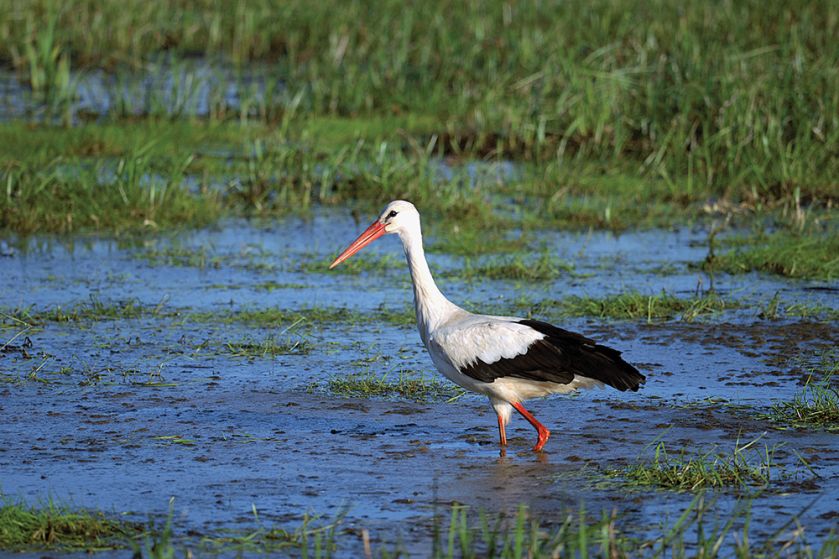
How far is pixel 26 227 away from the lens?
1098 cm

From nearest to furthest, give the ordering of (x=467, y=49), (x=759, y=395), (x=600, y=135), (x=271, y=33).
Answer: (x=759, y=395)
(x=600, y=135)
(x=467, y=49)
(x=271, y=33)

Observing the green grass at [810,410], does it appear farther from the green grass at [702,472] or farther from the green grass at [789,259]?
the green grass at [789,259]

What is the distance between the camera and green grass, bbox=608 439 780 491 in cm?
568

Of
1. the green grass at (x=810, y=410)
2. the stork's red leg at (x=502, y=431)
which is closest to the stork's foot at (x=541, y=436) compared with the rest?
the stork's red leg at (x=502, y=431)

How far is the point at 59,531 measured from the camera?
16.7 feet

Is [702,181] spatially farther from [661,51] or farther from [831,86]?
[661,51]

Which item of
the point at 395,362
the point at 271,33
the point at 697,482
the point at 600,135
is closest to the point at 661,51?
the point at 600,135

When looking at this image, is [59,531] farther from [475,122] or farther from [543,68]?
[543,68]

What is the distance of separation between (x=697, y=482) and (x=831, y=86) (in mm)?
7741

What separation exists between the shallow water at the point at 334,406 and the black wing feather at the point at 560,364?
0.33 m

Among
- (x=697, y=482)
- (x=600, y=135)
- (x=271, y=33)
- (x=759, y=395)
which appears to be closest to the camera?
(x=697, y=482)

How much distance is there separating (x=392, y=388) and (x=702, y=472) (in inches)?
82.9

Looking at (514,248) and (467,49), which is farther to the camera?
(467,49)

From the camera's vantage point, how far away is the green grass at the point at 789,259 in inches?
389
